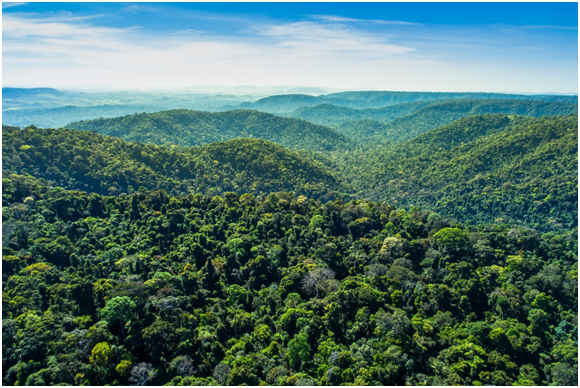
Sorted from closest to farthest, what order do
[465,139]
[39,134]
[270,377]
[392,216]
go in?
Result: [270,377] → [392,216] → [39,134] → [465,139]

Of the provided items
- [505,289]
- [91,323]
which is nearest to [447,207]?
[505,289]

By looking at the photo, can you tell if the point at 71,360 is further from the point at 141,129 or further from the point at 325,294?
the point at 141,129

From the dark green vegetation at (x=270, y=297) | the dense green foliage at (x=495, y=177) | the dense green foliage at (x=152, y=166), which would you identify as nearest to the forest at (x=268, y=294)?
the dark green vegetation at (x=270, y=297)

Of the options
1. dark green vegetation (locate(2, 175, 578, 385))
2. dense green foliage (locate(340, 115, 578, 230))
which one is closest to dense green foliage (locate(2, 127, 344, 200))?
dense green foliage (locate(340, 115, 578, 230))

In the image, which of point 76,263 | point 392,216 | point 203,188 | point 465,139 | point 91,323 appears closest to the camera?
point 91,323

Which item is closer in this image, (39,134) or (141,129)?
(39,134)

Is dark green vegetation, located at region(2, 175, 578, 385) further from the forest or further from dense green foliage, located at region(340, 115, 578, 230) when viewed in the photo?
dense green foliage, located at region(340, 115, 578, 230)

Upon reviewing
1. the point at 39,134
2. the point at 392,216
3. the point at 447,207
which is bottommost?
the point at 447,207
